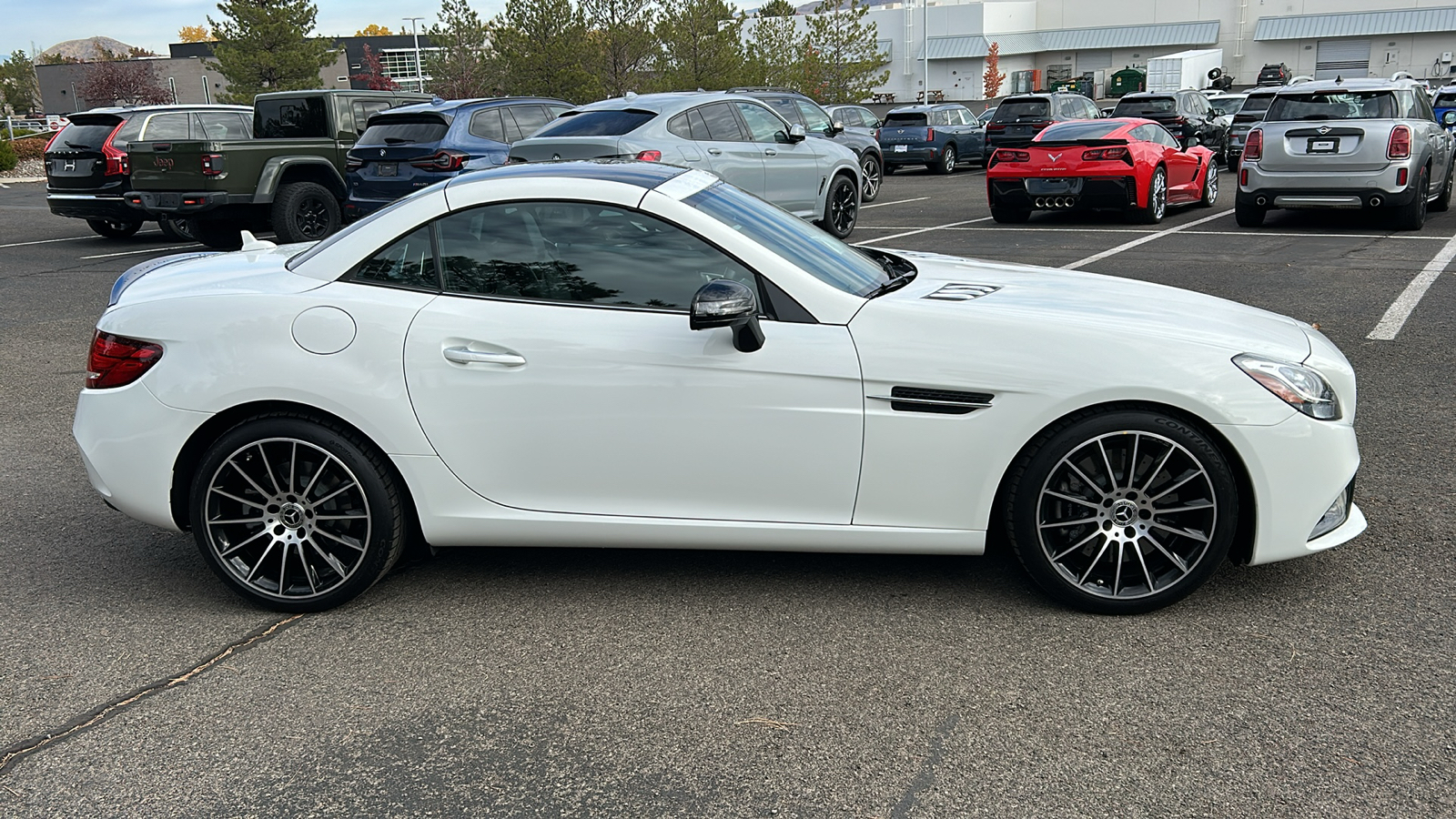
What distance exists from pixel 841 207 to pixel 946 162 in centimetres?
1307

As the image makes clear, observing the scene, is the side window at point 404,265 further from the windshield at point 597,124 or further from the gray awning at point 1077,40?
the gray awning at point 1077,40

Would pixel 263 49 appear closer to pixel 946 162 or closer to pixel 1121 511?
pixel 946 162

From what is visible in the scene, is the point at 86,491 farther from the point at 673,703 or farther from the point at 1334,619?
the point at 1334,619

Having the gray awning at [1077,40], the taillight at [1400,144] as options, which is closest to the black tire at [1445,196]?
the taillight at [1400,144]

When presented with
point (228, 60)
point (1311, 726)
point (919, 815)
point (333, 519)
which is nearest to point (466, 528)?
point (333, 519)

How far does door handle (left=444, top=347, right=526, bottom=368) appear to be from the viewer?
391cm

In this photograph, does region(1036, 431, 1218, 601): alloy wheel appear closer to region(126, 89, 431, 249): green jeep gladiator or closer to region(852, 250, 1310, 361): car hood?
region(852, 250, 1310, 361): car hood

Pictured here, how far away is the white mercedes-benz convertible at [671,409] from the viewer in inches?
148

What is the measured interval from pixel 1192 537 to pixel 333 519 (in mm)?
2805

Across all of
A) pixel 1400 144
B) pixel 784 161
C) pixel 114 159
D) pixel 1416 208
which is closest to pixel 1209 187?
pixel 1416 208

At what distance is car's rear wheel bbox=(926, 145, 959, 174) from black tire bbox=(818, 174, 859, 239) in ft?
40.9

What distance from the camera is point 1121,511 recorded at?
12.5ft

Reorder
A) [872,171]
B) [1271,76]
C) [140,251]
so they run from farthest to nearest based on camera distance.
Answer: [1271,76]
[872,171]
[140,251]

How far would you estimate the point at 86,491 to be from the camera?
5.52m
